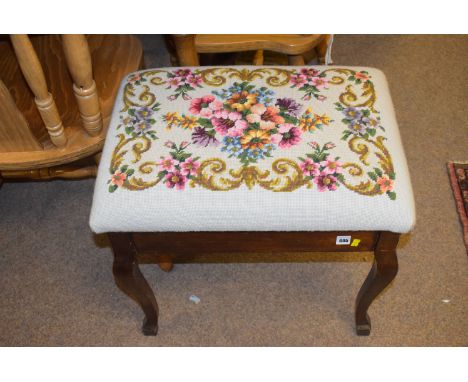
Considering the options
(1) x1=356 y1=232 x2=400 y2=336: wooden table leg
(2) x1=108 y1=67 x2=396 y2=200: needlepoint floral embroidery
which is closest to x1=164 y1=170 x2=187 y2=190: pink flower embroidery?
(2) x1=108 y1=67 x2=396 y2=200: needlepoint floral embroidery

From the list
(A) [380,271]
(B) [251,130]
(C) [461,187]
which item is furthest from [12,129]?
(C) [461,187]

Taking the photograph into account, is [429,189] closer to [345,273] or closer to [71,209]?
[345,273]

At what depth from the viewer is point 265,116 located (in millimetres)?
1197

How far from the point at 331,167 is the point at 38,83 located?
2.15 feet

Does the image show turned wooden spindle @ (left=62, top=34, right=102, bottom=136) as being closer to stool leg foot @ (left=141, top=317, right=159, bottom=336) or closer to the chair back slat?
the chair back slat

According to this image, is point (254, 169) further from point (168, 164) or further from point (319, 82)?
point (319, 82)

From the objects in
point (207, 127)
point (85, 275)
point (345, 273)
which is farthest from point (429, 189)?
point (85, 275)

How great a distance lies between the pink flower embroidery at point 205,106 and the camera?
1213 mm

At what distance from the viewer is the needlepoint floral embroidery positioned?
3.58 ft

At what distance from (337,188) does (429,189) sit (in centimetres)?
85

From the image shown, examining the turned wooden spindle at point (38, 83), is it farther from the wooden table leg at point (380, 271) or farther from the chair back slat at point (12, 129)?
the wooden table leg at point (380, 271)

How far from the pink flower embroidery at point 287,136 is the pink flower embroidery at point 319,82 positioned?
15 cm

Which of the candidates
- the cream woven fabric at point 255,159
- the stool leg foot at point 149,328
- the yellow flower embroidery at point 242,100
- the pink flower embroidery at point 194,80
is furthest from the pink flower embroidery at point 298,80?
the stool leg foot at point 149,328

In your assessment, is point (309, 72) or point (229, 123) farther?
point (309, 72)
